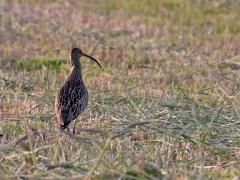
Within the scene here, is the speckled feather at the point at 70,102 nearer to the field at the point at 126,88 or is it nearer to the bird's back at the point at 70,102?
the bird's back at the point at 70,102

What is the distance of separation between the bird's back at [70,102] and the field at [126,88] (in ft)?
0.79

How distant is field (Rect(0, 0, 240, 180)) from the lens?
263 inches

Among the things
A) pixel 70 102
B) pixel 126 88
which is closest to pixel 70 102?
pixel 70 102

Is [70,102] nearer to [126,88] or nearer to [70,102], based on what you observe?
[70,102]

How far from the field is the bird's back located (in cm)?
A: 24

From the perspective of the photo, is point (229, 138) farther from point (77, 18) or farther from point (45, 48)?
point (77, 18)

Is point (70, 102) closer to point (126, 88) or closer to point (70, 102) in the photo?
point (70, 102)

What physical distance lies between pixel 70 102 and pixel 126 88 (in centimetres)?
228

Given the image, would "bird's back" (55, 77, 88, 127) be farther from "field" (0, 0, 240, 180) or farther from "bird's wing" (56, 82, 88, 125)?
"field" (0, 0, 240, 180)

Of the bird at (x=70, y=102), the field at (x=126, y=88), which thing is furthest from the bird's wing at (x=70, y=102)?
the field at (x=126, y=88)

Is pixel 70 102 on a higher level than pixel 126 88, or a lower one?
lower

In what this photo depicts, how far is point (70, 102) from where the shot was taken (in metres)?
8.27

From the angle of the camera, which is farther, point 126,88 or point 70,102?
point 126,88

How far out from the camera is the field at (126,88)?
6.68 meters
